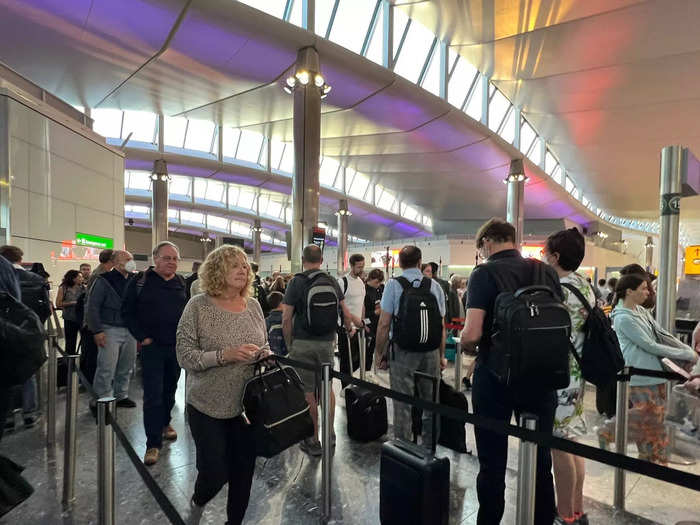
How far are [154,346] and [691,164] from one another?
19.3ft

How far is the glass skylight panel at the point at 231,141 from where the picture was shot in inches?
836

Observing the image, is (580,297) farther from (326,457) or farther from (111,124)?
(111,124)

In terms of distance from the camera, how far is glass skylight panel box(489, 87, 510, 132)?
17.1 m

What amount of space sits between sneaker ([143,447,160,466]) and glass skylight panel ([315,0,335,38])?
34.1 feet

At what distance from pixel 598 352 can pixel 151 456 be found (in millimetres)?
3340

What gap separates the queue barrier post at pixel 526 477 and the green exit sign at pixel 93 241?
11.0m

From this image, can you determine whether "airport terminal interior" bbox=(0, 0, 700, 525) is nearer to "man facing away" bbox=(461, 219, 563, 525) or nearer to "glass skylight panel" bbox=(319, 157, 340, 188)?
"man facing away" bbox=(461, 219, 563, 525)

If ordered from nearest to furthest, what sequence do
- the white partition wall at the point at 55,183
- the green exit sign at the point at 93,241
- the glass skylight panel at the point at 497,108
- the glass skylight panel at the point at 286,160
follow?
the white partition wall at the point at 55,183 → the green exit sign at the point at 93,241 → the glass skylight panel at the point at 497,108 → the glass skylight panel at the point at 286,160

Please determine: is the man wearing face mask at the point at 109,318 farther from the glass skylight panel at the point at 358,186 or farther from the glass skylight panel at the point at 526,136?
the glass skylight panel at the point at 358,186

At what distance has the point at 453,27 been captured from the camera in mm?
11672

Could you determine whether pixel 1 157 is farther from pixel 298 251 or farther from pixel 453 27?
pixel 453 27

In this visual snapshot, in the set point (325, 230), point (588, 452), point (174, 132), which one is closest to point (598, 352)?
point (588, 452)

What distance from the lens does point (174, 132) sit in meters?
19.9

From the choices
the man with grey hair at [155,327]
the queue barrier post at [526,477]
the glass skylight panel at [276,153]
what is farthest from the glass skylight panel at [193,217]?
the queue barrier post at [526,477]
